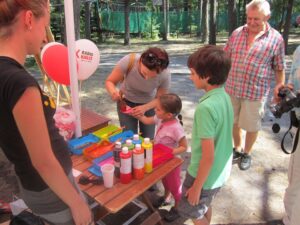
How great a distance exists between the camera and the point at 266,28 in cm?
318

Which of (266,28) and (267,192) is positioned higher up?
(266,28)

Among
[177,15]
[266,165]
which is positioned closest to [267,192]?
[266,165]

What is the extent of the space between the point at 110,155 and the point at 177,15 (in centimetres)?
2339

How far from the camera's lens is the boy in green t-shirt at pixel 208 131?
5.78 feet

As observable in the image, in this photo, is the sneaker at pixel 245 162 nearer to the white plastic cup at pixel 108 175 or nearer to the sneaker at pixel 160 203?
the sneaker at pixel 160 203

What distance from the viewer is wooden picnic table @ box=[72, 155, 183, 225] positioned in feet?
5.70

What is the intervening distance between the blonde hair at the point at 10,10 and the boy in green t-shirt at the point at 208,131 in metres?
0.99

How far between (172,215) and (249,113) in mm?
1477

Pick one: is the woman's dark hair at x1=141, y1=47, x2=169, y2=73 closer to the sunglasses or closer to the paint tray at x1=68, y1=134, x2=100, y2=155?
the sunglasses

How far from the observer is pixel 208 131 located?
1738 mm

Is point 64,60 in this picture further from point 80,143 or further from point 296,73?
point 296,73

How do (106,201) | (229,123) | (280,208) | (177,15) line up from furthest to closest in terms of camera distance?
(177,15) < (280,208) < (229,123) < (106,201)

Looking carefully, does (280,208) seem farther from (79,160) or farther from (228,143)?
(79,160)

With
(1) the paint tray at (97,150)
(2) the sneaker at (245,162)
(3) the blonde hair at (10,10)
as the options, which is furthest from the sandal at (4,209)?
(2) the sneaker at (245,162)
